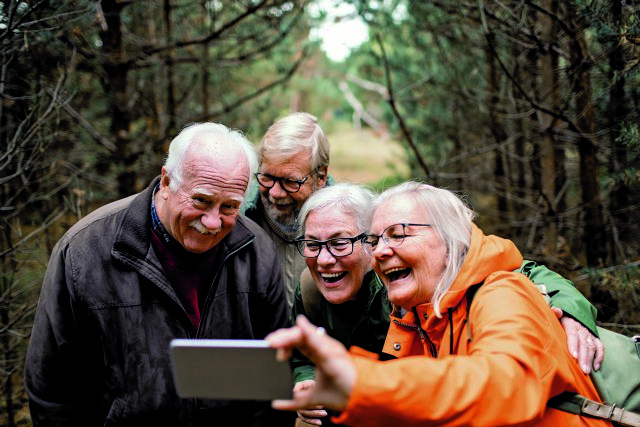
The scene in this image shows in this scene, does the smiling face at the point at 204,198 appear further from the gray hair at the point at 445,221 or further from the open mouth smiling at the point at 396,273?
the open mouth smiling at the point at 396,273

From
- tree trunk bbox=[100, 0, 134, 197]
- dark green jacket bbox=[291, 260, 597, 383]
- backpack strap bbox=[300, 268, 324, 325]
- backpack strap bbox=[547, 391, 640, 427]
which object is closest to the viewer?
backpack strap bbox=[547, 391, 640, 427]

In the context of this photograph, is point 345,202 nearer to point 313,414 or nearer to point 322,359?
point 313,414

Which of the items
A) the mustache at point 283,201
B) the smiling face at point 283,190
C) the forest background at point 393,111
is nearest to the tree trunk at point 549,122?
the forest background at point 393,111

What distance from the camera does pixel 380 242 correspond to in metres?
2.28

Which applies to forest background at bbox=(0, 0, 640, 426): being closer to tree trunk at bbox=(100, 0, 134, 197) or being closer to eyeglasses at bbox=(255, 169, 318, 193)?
tree trunk at bbox=(100, 0, 134, 197)

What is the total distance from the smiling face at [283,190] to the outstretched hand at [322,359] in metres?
2.00

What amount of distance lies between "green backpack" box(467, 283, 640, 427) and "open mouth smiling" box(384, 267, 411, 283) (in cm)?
30

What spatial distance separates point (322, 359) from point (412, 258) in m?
0.85

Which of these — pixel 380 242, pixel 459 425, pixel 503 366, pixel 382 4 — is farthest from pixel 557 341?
pixel 382 4

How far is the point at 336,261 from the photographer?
2.87m

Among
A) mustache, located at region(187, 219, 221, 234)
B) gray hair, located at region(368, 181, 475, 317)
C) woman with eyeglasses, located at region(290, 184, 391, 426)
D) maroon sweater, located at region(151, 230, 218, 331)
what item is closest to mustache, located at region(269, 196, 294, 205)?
woman with eyeglasses, located at region(290, 184, 391, 426)

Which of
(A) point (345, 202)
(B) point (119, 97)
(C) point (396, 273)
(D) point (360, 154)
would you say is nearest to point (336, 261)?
(A) point (345, 202)

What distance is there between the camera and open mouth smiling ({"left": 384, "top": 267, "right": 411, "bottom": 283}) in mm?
2273

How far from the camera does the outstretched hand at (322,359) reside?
147 centimetres
